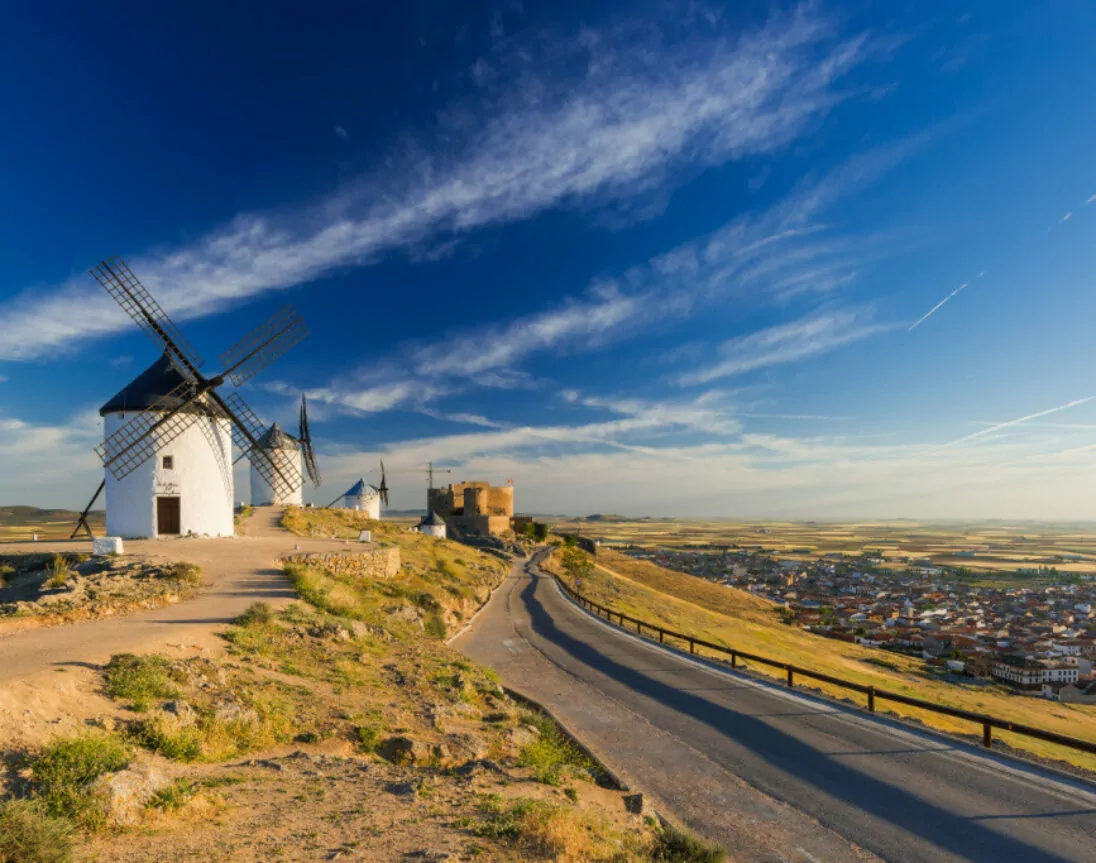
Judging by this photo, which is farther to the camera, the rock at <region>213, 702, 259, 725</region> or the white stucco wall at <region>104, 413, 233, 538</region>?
the white stucco wall at <region>104, 413, 233, 538</region>

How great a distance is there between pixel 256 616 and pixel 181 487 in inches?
731

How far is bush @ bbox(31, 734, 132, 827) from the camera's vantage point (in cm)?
600

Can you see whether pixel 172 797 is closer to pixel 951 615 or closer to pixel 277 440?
pixel 277 440

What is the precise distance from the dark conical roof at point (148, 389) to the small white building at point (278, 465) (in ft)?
80.5

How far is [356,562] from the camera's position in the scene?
90.7ft

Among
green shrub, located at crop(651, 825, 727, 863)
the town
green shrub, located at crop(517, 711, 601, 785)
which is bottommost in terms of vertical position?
the town

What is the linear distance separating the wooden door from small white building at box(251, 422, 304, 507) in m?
26.3

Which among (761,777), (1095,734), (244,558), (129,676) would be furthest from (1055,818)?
(1095,734)

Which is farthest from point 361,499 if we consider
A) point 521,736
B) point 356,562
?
point 521,736

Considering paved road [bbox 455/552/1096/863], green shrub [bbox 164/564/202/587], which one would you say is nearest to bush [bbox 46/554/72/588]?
green shrub [bbox 164/564/202/587]

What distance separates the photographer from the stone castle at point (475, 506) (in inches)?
3573

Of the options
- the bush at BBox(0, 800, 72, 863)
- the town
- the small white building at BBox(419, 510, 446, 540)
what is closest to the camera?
the bush at BBox(0, 800, 72, 863)

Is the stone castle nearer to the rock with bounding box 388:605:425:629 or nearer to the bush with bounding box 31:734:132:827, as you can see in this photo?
the rock with bounding box 388:605:425:629

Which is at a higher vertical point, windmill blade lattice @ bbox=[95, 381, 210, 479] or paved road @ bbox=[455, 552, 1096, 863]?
windmill blade lattice @ bbox=[95, 381, 210, 479]
